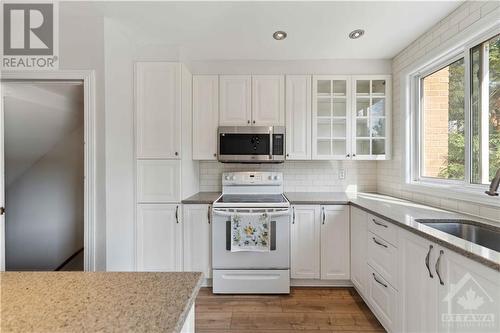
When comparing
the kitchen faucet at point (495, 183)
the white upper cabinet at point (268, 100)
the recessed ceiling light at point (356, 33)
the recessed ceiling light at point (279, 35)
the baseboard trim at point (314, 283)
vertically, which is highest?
the recessed ceiling light at point (279, 35)

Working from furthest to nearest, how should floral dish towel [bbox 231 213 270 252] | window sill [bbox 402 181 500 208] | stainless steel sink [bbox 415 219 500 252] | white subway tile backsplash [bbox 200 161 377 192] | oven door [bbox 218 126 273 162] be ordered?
1. white subway tile backsplash [bbox 200 161 377 192]
2. oven door [bbox 218 126 273 162]
3. floral dish towel [bbox 231 213 270 252]
4. window sill [bbox 402 181 500 208]
5. stainless steel sink [bbox 415 219 500 252]

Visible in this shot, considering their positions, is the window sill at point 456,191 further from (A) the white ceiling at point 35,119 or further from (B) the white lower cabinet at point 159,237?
(A) the white ceiling at point 35,119

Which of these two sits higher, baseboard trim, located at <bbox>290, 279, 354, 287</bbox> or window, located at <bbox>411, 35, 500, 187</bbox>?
window, located at <bbox>411, 35, 500, 187</bbox>

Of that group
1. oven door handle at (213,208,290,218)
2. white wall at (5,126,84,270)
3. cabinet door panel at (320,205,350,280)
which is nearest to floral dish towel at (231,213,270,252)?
oven door handle at (213,208,290,218)

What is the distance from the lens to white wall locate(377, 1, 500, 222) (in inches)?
65.4

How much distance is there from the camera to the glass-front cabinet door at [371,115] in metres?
2.78

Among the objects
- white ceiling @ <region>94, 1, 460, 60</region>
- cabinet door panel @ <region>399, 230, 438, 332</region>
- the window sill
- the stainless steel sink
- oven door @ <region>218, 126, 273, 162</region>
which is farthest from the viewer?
oven door @ <region>218, 126, 273, 162</region>

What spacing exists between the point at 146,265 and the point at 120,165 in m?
1.01

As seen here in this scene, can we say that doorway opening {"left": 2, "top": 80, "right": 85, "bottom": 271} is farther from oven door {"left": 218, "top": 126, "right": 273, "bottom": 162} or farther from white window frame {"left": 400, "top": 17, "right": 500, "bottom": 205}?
white window frame {"left": 400, "top": 17, "right": 500, "bottom": 205}

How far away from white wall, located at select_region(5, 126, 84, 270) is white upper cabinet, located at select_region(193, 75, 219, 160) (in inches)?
59.4

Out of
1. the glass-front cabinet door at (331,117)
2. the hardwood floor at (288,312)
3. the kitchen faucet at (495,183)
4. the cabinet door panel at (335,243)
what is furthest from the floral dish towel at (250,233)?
the kitchen faucet at (495,183)

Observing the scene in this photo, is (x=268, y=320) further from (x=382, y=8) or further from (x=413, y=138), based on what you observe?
(x=382, y=8)

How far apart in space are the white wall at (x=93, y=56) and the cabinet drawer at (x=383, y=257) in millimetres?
2257

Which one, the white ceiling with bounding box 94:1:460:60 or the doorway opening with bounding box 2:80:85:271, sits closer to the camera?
the white ceiling with bounding box 94:1:460:60
